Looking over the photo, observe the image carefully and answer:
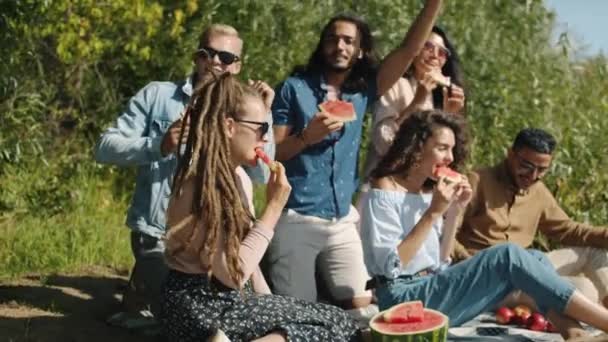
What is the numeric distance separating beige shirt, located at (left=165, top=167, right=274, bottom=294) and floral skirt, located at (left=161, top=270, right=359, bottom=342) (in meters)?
0.07

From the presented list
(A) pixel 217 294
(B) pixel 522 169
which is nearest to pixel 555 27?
(B) pixel 522 169

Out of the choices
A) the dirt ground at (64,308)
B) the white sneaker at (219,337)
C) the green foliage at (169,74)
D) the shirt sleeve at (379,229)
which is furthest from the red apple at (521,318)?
the green foliage at (169,74)

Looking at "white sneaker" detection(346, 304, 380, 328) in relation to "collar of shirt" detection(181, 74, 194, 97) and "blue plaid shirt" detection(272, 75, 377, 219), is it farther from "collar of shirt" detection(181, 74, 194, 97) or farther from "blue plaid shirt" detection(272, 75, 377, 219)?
"collar of shirt" detection(181, 74, 194, 97)

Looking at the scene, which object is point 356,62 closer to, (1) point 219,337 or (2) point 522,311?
(2) point 522,311

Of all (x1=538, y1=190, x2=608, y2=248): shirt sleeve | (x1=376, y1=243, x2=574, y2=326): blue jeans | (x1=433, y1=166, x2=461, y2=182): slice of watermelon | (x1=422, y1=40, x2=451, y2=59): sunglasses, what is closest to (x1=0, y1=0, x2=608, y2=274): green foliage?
(x1=538, y1=190, x2=608, y2=248): shirt sleeve

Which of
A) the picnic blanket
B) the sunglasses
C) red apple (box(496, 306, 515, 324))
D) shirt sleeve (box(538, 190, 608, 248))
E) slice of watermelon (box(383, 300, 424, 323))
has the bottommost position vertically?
red apple (box(496, 306, 515, 324))

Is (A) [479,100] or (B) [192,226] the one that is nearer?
(B) [192,226]

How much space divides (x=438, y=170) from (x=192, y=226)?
6.03ft

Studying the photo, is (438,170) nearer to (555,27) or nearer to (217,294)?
(217,294)

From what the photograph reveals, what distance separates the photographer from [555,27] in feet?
39.5

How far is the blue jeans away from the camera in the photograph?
6289 mm

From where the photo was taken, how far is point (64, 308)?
7.19m

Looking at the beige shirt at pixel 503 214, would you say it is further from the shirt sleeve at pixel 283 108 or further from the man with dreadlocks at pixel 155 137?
the man with dreadlocks at pixel 155 137

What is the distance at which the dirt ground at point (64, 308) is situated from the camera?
261 inches
